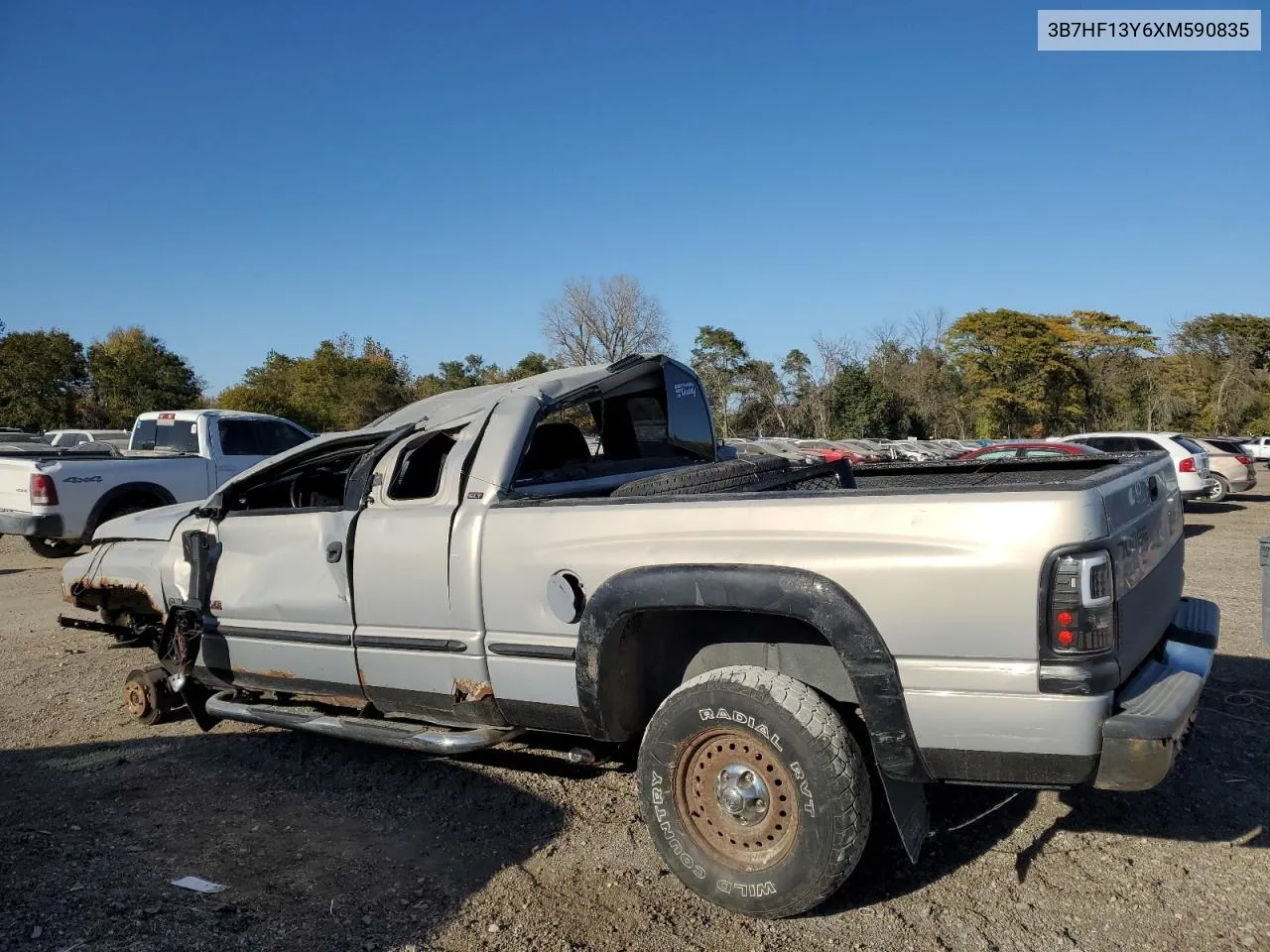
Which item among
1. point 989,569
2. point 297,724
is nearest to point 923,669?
point 989,569

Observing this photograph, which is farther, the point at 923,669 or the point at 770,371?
the point at 770,371

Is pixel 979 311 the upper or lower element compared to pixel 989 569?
upper

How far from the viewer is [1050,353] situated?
156 ft

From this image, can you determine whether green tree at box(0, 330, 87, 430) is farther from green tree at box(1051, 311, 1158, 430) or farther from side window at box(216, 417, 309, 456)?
green tree at box(1051, 311, 1158, 430)

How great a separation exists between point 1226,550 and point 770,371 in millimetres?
38893

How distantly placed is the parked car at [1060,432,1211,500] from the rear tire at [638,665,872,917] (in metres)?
13.3

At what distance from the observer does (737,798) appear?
118 inches

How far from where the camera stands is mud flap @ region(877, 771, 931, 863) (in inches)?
111

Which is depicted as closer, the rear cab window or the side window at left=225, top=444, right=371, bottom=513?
the side window at left=225, top=444, right=371, bottom=513

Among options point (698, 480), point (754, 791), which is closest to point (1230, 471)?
point (698, 480)

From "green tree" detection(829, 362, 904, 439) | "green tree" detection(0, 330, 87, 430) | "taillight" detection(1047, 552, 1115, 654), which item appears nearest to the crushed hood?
"taillight" detection(1047, 552, 1115, 654)

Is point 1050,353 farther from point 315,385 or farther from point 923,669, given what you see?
→ point 923,669

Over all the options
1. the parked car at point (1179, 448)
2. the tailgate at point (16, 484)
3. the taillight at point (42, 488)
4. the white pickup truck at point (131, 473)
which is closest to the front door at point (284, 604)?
the white pickup truck at point (131, 473)

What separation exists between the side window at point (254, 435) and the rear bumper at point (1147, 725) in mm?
11649
